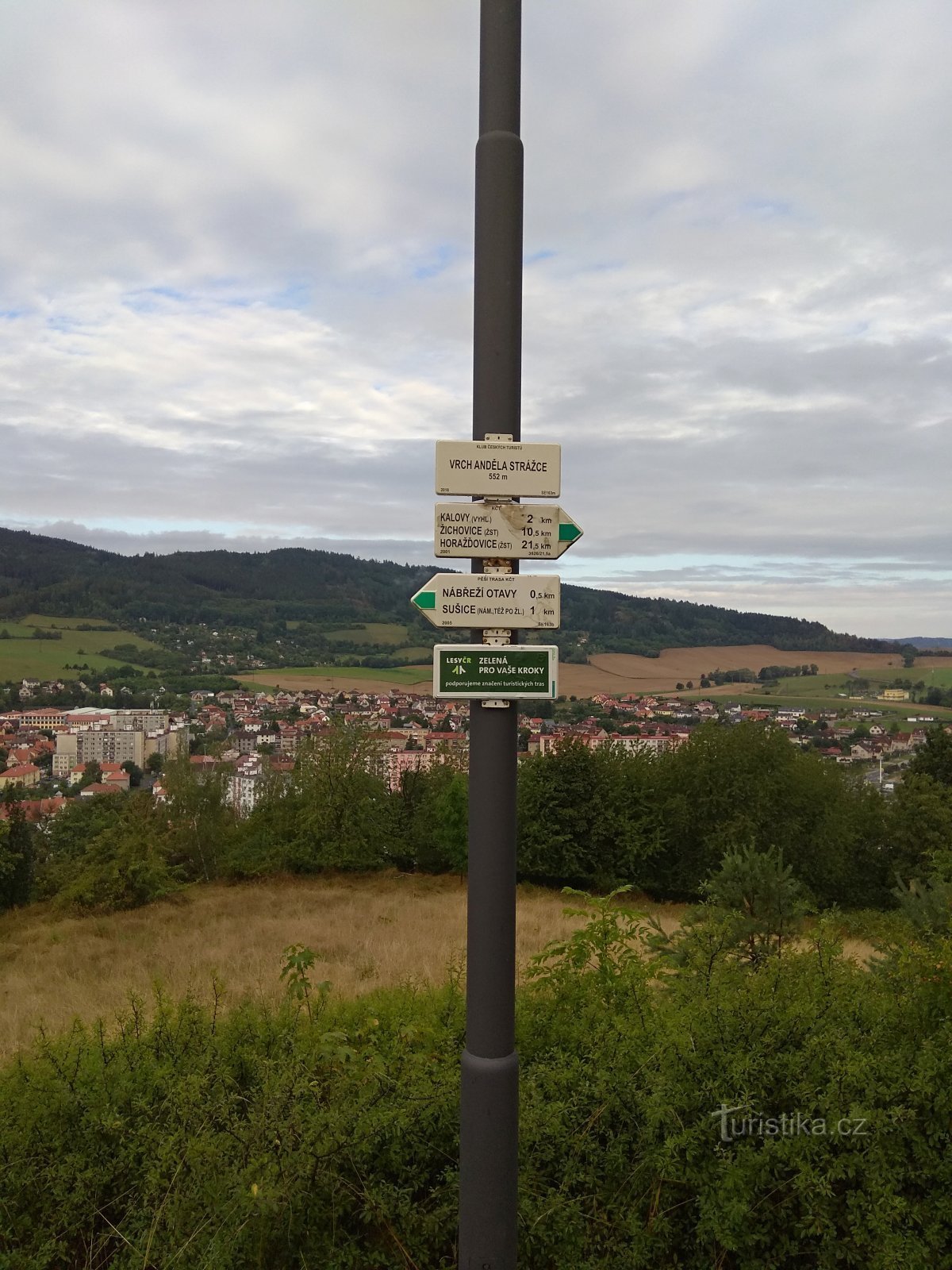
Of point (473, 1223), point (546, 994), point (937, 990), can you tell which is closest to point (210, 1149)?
point (473, 1223)

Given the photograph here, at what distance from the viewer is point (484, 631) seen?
8.20 feet

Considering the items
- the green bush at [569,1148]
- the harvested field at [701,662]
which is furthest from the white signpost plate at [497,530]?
the harvested field at [701,662]

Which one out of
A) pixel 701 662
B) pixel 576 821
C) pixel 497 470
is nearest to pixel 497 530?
pixel 497 470

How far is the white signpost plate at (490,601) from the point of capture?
8.07 feet

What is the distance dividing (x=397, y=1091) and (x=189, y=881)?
24.2 m

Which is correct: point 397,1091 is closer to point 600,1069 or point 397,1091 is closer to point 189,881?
point 600,1069

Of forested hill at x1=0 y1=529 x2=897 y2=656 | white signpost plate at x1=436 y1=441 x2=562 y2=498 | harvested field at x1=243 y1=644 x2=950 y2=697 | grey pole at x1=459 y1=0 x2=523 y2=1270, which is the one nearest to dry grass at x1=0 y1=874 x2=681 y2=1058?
grey pole at x1=459 y1=0 x2=523 y2=1270

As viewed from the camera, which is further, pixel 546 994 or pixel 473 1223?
pixel 546 994

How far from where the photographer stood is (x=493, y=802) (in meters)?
2.47

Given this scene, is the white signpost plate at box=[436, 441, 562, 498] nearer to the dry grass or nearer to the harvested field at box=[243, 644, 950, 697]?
the dry grass

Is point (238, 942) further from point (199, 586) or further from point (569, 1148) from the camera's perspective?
point (199, 586)

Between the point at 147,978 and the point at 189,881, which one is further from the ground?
the point at 147,978

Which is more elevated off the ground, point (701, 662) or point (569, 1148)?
point (701, 662)

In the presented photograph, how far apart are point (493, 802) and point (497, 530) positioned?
89 cm
